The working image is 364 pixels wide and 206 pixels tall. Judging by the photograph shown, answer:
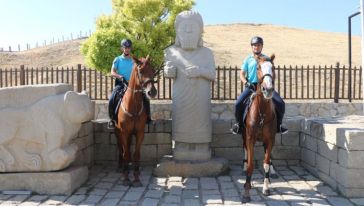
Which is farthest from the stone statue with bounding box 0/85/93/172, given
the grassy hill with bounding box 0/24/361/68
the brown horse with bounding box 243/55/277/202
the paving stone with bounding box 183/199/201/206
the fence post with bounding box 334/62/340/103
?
the grassy hill with bounding box 0/24/361/68

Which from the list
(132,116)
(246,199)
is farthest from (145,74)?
(246,199)

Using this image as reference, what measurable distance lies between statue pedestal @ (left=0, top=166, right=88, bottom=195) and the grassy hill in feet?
82.2

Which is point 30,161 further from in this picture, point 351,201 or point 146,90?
point 351,201

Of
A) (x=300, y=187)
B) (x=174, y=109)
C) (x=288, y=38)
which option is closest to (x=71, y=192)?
(x=174, y=109)

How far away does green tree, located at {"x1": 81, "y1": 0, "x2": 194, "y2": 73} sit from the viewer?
505 inches

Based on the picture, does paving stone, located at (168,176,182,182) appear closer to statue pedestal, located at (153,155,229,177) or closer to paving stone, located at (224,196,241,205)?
statue pedestal, located at (153,155,229,177)

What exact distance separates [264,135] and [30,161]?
349 centimetres

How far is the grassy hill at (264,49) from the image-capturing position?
33.0 metres

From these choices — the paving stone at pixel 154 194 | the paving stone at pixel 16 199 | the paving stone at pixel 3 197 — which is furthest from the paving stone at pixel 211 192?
the paving stone at pixel 3 197

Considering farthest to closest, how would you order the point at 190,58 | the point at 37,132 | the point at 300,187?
1. the point at 190,58
2. the point at 300,187
3. the point at 37,132

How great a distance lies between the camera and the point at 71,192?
5504 mm

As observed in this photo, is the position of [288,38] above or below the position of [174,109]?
above

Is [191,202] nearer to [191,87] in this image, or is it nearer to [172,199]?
[172,199]

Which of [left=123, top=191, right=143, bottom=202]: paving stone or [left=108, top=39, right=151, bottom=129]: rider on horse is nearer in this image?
[left=123, top=191, right=143, bottom=202]: paving stone
